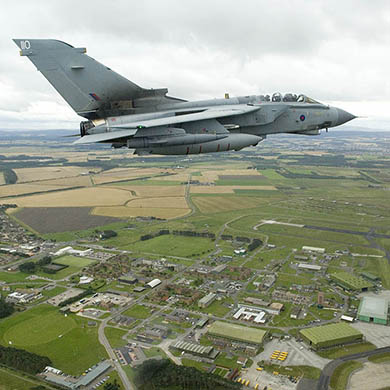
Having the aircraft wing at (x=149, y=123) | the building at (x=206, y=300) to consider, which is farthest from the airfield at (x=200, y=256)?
the aircraft wing at (x=149, y=123)

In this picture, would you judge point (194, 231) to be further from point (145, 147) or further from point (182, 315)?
point (145, 147)

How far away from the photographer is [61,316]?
5406 cm

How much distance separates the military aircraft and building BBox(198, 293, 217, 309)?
1342 inches

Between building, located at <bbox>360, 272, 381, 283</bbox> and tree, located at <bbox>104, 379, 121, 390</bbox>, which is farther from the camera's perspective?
building, located at <bbox>360, 272, 381, 283</bbox>

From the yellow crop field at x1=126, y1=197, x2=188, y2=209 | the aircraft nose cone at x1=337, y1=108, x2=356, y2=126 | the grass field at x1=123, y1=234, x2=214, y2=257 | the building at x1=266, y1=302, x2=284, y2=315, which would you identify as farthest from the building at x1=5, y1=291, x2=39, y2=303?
the yellow crop field at x1=126, y1=197, x2=188, y2=209

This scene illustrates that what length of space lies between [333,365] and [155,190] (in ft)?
322

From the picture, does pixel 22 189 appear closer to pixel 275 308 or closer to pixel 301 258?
pixel 301 258

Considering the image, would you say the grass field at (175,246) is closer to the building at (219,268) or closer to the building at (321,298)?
the building at (219,268)

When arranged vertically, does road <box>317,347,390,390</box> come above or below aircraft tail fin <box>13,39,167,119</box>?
below

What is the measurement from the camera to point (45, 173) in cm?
17088

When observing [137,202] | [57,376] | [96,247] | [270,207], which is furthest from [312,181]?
[57,376]

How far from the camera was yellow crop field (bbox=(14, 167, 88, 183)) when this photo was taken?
15945 centimetres

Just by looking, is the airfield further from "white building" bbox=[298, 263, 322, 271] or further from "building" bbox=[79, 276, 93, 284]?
"building" bbox=[79, 276, 93, 284]

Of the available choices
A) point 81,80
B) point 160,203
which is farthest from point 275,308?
point 160,203
